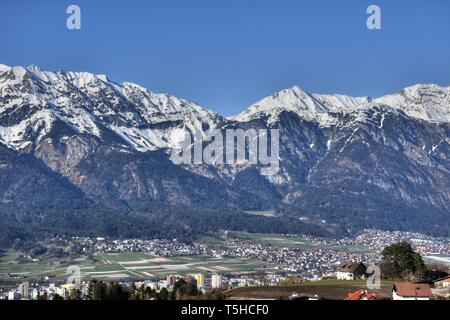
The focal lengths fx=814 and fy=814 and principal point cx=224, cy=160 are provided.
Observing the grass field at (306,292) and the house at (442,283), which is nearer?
the grass field at (306,292)

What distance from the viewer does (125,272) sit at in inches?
4286

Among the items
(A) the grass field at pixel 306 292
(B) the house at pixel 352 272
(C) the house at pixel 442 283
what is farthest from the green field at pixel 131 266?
(C) the house at pixel 442 283

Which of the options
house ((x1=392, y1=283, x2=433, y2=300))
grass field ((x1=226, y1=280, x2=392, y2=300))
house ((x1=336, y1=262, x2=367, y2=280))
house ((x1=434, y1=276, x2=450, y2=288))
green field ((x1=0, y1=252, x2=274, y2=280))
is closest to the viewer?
house ((x1=392, y1=283, x2=433, y2=300))

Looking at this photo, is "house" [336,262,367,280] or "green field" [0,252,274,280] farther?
"green field" [0,252,274,280]

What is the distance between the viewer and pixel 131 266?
4739 inches

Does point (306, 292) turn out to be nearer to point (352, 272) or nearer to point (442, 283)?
point (442, 283)

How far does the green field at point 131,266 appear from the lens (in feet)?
349

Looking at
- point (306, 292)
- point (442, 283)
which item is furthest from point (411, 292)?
point (442, 283)

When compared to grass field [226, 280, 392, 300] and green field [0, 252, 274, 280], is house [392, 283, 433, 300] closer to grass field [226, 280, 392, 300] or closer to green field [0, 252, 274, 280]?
grass field [226, 280, 392, 300]

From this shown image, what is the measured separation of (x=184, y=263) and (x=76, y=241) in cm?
4495

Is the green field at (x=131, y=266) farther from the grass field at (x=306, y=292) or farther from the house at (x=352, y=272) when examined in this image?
the grass field at (x=306, y=292)

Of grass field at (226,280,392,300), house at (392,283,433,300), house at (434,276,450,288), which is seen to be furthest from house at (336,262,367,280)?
house at (392,283,433,300)

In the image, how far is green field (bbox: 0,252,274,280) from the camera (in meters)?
106
